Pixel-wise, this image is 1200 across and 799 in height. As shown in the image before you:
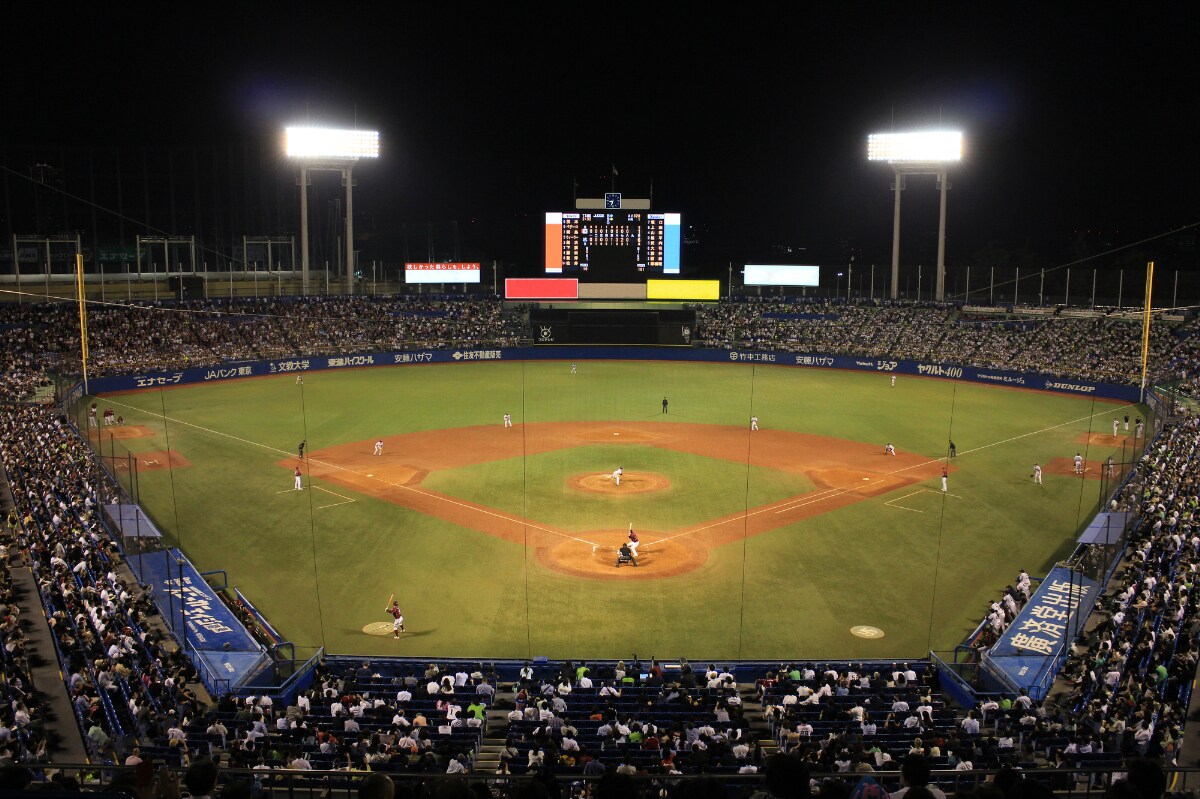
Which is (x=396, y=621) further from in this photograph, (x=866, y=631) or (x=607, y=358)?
Result: (x=607, y=358)

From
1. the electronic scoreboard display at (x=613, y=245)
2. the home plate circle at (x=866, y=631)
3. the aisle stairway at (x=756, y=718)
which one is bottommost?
the home plate circle at (x=866, y=631)

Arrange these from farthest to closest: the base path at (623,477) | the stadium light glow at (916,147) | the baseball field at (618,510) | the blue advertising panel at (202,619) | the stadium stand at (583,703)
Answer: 1. the stadium light glow at (916,147)
2. the base path at (623,477)
3. the baseball field at (618,510)
4. the blue advertising panel at (202,619)
5. the stadium stand at (583,703)

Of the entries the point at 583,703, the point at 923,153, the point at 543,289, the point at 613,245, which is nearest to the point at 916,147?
the point at 923,153

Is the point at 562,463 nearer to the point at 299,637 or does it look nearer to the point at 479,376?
the point at 299,637

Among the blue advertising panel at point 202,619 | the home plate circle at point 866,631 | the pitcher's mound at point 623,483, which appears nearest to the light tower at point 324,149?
the pitcher's mound at point 623,483

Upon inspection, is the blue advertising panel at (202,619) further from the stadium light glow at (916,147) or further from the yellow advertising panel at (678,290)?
the stadium light glow at (916,147)

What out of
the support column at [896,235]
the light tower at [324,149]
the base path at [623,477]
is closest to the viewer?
the base path at [623,477]

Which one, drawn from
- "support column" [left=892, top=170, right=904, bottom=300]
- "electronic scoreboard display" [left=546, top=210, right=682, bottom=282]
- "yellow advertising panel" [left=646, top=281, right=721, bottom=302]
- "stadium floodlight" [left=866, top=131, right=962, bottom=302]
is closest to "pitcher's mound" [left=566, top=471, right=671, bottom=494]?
"electronic scoreboard display" [left=546, top=210, right=682, bottom=282]
